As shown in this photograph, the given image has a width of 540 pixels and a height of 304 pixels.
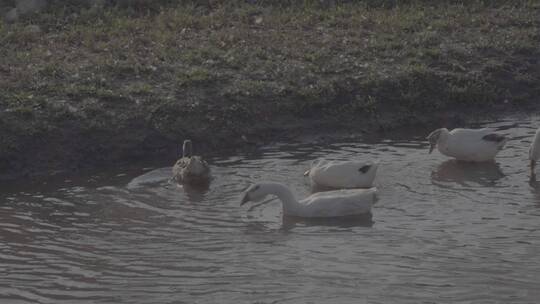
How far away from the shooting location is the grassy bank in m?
13.3

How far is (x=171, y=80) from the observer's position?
1438 centimetres

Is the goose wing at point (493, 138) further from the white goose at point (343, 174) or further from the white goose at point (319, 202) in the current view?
the white goose at point (319, 202)

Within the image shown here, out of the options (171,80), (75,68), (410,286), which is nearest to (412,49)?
(171,80)

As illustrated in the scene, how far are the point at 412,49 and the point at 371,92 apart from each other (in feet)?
4.40

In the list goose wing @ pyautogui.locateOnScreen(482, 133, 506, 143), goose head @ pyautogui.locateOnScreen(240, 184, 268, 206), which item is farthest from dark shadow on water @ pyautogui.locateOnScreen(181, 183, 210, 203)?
goose wing @ pyautogui.locateOnScreen(482, 133, 506, 143)

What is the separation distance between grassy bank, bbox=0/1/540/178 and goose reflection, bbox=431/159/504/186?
58.6 inches

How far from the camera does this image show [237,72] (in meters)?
14.7

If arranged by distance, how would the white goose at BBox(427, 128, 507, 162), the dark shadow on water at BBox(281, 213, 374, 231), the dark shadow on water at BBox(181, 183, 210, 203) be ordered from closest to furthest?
the dark shadow on water at BBox(281, 213, 374, 231), the dark shadow on water at BBox(181, 183, 210, 203), the white goose at BBox(427, 128, 507, 162)

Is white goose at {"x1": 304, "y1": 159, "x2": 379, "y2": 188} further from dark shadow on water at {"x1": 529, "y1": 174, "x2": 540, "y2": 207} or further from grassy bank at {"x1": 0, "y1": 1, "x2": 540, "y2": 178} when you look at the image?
grassy bank at {"x1": 0, "y1": 1, "x2": 540, "y2": 178}

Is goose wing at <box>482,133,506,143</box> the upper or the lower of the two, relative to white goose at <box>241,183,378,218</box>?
upper

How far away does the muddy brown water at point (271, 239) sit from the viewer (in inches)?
351

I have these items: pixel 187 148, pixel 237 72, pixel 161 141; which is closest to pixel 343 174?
pixel 187 148

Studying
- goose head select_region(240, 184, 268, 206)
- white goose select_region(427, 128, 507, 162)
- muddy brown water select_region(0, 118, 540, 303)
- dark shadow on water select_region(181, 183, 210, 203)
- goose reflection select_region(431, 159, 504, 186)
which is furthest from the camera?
white goose select_region(427, 128, 507, 162)

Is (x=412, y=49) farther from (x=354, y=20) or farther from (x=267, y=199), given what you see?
(x=267, y=199)
